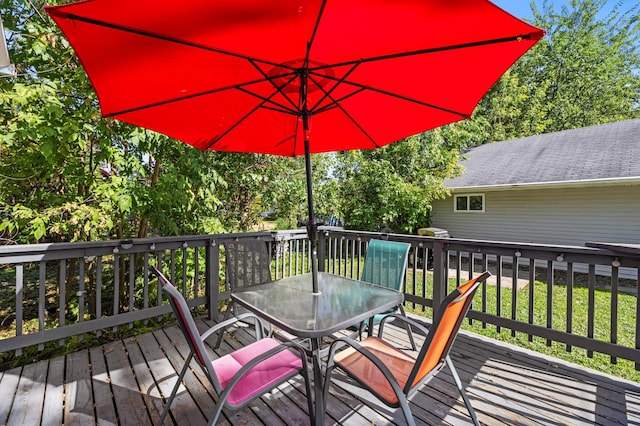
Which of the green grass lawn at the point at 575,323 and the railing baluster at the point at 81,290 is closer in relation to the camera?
the railing baluster at the point at 81,290

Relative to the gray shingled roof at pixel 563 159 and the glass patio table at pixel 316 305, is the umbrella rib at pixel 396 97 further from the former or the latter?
the gray shingled roof at pixel 563 159

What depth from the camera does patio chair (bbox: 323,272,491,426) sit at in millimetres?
1526

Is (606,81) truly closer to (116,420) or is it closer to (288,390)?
(288,390)

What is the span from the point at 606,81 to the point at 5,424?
25490mm

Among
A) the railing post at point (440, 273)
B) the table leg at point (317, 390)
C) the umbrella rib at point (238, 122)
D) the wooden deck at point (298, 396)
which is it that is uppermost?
the umbrella rib at point (238, 122)

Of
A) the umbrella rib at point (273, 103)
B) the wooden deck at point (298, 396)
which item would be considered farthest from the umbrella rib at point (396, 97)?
the wooden deck at point (298, 396)

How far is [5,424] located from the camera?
2031 millimetres

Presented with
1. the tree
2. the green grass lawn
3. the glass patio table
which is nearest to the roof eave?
the green grass lawn

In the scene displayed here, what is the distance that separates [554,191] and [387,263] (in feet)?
26.0

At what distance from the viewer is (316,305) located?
2105 mm

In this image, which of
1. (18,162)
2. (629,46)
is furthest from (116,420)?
(629,46)

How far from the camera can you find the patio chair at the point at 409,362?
1.53 m

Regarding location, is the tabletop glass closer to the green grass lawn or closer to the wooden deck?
the wooden deck

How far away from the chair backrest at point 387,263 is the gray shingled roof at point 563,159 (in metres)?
7.18
